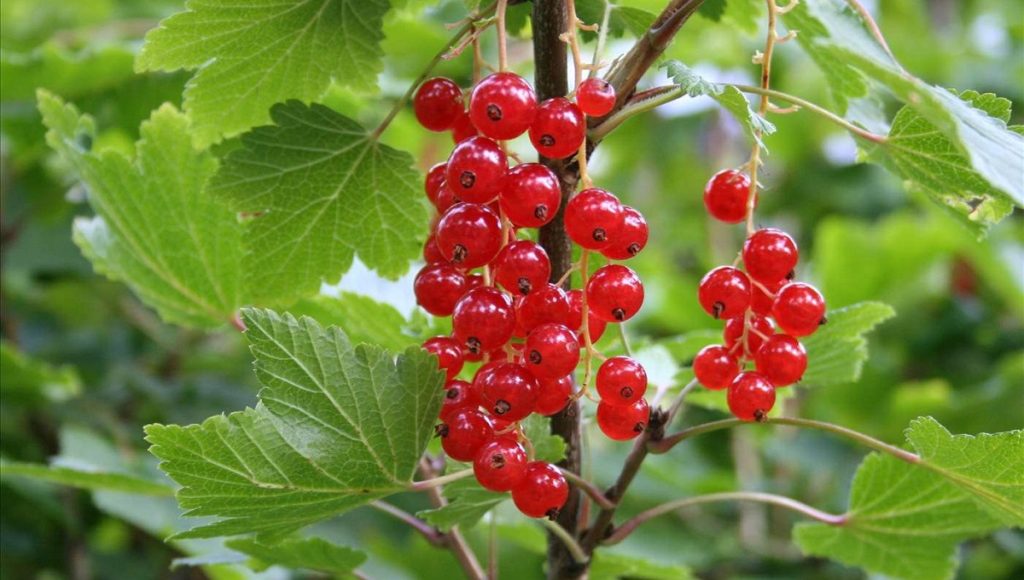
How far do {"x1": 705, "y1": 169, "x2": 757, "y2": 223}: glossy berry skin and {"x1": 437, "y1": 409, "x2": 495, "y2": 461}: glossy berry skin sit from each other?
0.31m

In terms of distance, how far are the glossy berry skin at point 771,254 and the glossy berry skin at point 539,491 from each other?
0.79ft

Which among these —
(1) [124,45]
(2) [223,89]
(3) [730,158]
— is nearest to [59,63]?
(1) [124,45]

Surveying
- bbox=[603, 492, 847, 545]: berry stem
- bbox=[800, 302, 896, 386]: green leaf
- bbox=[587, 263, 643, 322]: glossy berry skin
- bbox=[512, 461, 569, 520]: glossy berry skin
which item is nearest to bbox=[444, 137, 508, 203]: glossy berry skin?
bbox=[587, 263, 643, 322]: glossy berry skin

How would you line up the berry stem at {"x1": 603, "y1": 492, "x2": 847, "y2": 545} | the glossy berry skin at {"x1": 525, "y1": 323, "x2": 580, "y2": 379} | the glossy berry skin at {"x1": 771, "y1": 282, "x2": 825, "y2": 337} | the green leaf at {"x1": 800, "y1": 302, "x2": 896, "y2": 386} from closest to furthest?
1. the glossy berry skin at {"x1": 525, "y1": 323, "x2": 580, "y2": 379}
2. the glossy berry skin at {"x1": 771, "y1": 282, "x2": 825, "y2": 337}
3. the berry stem at {"x1": 603, "y1": 492, "x2": 847, "y2": 545}
4. the green leaf at {"x1": 800, "y1": 302, "x2": 896, "y2": 386}

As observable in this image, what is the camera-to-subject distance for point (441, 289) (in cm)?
89

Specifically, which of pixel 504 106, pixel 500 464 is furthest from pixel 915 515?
pixel 504 106

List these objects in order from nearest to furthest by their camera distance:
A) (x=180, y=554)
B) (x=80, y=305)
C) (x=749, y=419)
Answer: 1. (x=749, y=419)
2. (x=180, y=554)
3. (x=80, y=305)

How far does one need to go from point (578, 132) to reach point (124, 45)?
1.21 m

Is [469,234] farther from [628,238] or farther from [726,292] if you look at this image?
[726,292]

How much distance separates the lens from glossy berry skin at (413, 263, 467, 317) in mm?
891

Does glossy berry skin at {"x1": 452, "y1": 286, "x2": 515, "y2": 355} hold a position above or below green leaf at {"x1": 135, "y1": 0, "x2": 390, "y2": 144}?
below

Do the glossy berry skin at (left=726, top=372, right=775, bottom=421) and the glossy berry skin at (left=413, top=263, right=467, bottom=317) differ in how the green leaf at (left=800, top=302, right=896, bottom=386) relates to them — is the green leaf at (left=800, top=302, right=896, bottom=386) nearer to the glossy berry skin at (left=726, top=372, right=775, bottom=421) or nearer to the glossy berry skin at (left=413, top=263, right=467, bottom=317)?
the glossy berry skin at (left=726, top=372, right=775, bottom=421)

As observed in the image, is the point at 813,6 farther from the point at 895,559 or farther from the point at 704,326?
the point at 704,326

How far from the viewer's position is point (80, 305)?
7.54 ft
